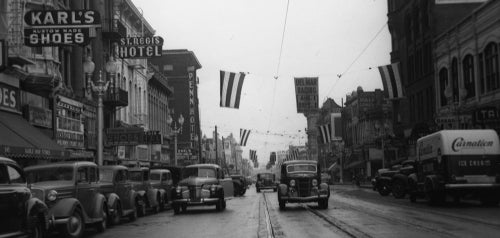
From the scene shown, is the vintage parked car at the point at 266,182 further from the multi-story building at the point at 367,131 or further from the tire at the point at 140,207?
the tire at the point at 140,207

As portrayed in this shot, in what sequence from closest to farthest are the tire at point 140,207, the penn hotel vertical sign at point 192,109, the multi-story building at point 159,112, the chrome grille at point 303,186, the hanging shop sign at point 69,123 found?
the tire at point 140,207
the chrome grille at point 303,186
the hanging shop sign at point 69,123
the multi-story building at point 159,112
the penn hotel vertical sign at point 192,109

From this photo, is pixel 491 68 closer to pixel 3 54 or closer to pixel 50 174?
pixel 3 54

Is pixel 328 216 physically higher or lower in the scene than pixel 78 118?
lower

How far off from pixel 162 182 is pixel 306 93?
10.4 m

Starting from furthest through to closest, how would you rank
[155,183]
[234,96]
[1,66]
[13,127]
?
[234,96], [155,183], [13,127], [1,66]

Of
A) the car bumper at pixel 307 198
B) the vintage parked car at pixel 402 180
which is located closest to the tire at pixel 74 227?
the car bumper at pixel 307 198

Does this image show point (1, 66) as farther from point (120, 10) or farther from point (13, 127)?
point (120, 10)

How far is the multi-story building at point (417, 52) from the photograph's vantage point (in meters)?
50.6

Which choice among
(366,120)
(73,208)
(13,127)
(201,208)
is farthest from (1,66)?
(366,120)

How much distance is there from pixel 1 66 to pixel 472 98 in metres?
30.3

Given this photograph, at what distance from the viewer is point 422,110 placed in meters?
55.0

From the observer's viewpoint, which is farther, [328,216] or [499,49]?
[499,49]

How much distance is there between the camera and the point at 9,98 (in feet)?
84.1

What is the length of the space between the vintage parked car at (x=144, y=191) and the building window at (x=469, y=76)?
A: 23.6 metres
